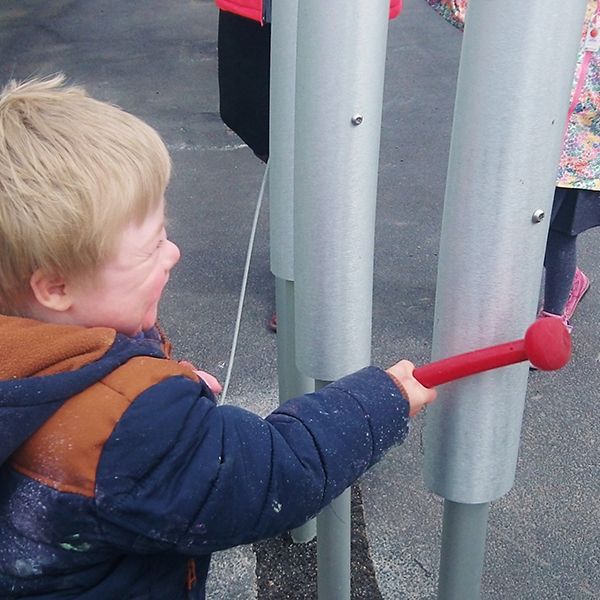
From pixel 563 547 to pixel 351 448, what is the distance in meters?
1.31

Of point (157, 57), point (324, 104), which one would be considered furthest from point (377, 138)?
point (157, 57)

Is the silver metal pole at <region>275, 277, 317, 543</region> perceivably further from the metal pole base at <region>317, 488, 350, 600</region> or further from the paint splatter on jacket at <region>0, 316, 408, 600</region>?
the paint splatter on jacket at <region>0, 316, 408, 600</region>

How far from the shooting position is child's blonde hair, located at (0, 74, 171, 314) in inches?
39.1

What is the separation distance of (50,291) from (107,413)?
181 millimetres

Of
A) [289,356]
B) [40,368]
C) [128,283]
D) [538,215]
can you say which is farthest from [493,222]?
[289,356]

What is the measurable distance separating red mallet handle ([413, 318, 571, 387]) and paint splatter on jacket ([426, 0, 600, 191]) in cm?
163

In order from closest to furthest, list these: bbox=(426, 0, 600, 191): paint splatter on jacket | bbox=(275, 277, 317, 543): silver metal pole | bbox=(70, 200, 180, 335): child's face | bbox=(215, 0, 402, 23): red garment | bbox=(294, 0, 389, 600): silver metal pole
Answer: bbox=(70, 200, 180, 335): child's face < bbox=(294, 0, 389, 600): silver metal pole < bbox=(275, 277, 317, 543): silver metal pole < bbox=(215, 0, 402, 23): red garment < bbox=(426, 0, 600, 191): paint splatter on jacket

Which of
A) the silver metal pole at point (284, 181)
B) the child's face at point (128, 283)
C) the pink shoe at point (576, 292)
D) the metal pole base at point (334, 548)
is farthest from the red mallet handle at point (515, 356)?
the pink shoe at point (576, 292)

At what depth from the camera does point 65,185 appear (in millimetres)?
999

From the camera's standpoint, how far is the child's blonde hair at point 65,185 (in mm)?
994

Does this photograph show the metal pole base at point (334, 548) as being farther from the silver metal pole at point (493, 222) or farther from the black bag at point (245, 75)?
the black bag at point (245, 75)

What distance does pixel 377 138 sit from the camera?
139 centimetres

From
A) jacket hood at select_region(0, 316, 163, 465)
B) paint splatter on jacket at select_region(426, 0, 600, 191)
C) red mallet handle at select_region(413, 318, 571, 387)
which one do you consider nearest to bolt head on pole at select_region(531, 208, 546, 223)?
red mallet handle at select_region(413, 318, 571, 387)

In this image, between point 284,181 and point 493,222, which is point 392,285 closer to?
point 284,181
